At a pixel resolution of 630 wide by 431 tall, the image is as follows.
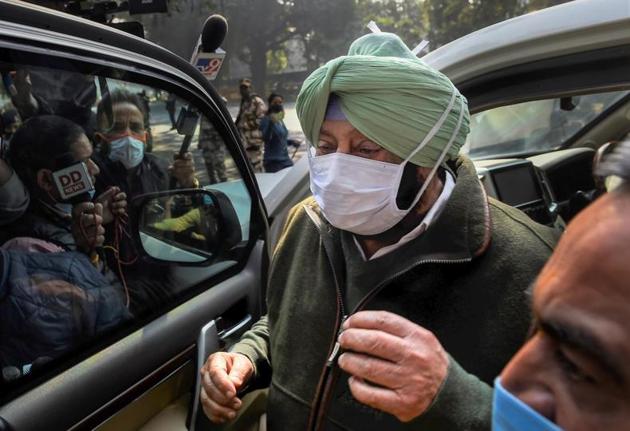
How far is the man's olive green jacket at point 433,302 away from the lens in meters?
1.39

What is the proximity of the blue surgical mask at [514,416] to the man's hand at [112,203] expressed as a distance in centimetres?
148

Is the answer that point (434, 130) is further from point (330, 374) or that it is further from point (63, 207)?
point (63, 207)

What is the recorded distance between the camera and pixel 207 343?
2100mm

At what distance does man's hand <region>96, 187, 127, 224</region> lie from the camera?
1891 mm

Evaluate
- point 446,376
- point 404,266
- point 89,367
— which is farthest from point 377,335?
point 89,367

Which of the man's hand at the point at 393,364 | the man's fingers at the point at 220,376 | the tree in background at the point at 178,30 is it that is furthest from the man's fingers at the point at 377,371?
the tree in background at the point at 178,30

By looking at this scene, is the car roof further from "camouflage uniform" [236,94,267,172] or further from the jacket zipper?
"camouflage uniform" [236,94,267,172]

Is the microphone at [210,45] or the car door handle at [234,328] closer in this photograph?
the car door handle at [234,328]

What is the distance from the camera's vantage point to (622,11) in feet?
5.23

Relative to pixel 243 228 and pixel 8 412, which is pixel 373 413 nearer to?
pixel 8 412

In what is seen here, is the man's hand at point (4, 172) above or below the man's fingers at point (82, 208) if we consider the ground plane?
above

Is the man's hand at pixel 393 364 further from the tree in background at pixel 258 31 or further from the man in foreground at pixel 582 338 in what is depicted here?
the tree in background at pixel 258 31

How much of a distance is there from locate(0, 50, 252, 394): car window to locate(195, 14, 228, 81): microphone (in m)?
0.40

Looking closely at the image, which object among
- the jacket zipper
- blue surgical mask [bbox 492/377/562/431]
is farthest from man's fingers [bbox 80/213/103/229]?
blue surgical mask [bbox 492/377/562/431]
